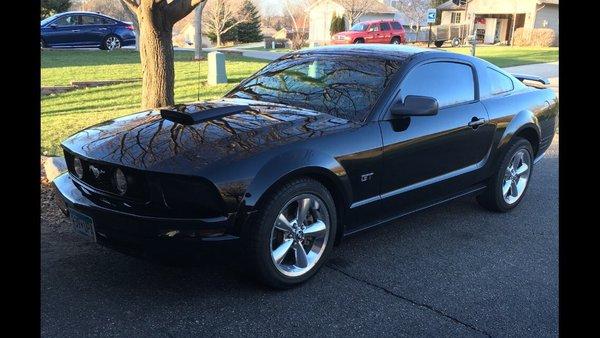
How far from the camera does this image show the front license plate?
337cm

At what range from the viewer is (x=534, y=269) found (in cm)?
411

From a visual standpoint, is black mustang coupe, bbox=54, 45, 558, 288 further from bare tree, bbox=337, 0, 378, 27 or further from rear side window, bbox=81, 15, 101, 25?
bare tree, bbox=337, 0, 378, 27

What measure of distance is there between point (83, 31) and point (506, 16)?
39115 millimetres

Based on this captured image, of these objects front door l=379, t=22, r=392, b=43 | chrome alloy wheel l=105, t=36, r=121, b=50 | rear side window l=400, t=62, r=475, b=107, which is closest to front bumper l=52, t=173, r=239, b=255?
rear side window l=400, t=62, r=475, b=107

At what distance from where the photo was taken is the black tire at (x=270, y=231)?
3291 millimetres

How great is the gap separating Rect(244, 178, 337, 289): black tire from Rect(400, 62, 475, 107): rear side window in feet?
3.93

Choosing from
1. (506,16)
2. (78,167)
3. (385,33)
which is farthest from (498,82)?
(506,16)

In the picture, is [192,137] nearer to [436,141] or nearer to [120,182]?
[120,182]

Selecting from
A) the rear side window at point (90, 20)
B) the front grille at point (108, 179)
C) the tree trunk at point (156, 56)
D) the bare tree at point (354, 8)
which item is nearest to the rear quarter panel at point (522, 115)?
the front grille at point (108, 179)

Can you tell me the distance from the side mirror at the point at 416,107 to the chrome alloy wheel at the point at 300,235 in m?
0.96

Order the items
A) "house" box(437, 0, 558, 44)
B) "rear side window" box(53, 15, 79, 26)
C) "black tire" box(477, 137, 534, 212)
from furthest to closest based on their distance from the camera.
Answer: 1. "house" box(437, 0, 558, 44)
2. "rear side window" box(53, 15, 79, 26)
3. "black tire" box(477, 137, 534, 212)
